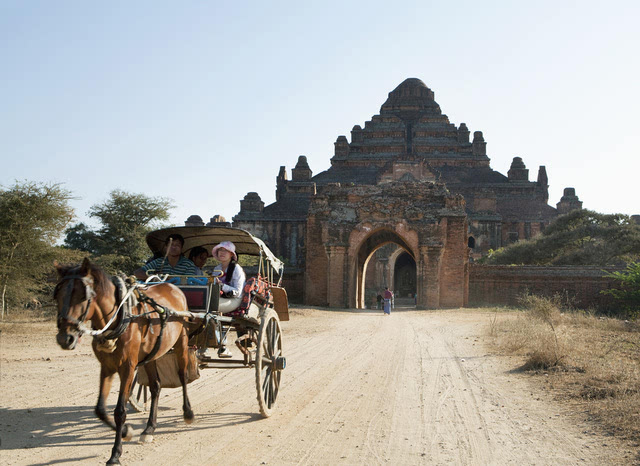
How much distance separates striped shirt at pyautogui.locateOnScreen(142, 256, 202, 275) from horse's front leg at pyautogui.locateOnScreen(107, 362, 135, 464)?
2.02 m

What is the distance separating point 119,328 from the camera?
5023 mm

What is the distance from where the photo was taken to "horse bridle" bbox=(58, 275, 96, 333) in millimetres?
4570

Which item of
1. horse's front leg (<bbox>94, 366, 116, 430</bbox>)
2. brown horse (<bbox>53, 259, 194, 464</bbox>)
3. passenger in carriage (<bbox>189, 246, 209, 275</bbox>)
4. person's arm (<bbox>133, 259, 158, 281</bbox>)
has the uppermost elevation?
passenger in carriage (<bbox>189, 246, 209, 275</bbox>)

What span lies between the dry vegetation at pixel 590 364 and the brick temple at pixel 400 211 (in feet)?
35.4

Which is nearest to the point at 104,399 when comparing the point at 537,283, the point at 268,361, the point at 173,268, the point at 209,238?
the point at 268,361

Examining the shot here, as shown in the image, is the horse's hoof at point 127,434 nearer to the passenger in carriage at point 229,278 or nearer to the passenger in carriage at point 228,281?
the passenger in carriage at point 228,281

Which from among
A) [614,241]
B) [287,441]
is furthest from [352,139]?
[287,441]

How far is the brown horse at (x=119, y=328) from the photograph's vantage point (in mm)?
4660

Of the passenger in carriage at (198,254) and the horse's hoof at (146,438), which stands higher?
the passenger in carriage at (198,254)

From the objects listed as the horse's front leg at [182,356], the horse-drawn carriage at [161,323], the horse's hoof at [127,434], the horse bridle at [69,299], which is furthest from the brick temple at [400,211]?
the horse bridle at [69,299]

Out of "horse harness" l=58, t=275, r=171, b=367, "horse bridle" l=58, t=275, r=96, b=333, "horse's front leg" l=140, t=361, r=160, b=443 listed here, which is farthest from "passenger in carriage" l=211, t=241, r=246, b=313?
"horse bridle" l=58, t=275, r=96, b=333

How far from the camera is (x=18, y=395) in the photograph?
738 cm

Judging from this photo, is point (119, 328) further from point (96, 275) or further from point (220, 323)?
point (220, 323)

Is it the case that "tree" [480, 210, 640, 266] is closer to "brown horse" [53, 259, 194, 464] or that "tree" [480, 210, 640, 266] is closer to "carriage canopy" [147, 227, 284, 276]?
"carriage canopy" [147, 227, 284, 276]
